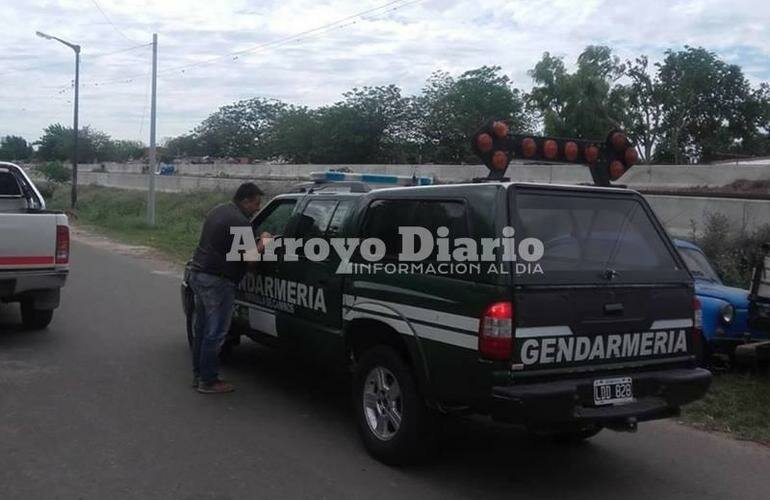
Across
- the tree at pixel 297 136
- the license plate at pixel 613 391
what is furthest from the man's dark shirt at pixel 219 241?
the tree at pixel 297 136

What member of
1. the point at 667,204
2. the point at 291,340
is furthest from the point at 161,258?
the point at 291,340

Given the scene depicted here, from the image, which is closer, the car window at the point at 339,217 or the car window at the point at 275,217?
the car window at the point at 339,217

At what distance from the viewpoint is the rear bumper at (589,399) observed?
170 inches

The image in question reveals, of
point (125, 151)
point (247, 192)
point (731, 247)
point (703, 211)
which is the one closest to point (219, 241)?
point (247, 192)

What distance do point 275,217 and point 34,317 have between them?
146 inches

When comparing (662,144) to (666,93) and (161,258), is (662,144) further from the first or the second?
(161,258)

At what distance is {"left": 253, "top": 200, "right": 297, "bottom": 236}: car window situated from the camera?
6875 mm

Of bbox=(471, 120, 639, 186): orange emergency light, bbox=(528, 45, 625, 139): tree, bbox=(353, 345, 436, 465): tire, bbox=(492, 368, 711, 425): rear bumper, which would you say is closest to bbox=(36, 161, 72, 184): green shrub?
bbox=(528, 45, 625, 139): tree

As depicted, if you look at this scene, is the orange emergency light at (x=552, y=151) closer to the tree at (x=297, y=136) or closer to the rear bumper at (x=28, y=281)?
the rear bumper at (x=28, y=281)

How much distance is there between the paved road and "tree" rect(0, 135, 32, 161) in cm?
10584

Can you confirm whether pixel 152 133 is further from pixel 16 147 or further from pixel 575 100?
pixel 16 147

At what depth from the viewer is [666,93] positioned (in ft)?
175

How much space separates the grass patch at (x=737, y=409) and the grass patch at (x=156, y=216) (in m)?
13.4

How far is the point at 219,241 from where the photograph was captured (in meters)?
6.48
